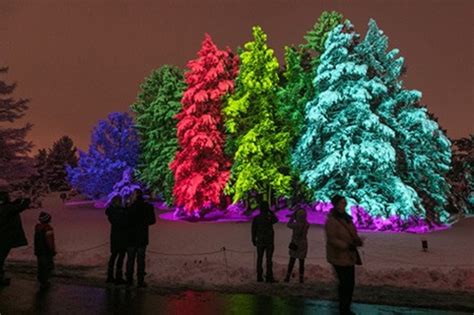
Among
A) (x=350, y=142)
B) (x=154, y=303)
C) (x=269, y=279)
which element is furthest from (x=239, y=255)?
(x=350, y=142)

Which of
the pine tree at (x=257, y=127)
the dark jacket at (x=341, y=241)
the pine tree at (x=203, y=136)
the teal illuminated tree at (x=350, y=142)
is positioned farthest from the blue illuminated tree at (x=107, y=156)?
the dark jacket at (x=341, y=241)

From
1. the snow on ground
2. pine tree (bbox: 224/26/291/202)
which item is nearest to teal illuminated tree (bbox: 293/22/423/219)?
the snow on ground

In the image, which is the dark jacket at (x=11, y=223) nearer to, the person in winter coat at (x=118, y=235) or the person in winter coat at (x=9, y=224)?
the person in winter coat at (x=9, y=224)

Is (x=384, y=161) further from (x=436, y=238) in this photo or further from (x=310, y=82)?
(x=310, y=82)

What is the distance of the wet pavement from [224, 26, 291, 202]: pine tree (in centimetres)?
2198

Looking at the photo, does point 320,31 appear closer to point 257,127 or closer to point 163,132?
point 257,127

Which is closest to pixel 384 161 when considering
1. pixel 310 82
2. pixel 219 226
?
pixel 310 82

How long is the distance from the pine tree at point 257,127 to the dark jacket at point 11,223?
70.8 feet

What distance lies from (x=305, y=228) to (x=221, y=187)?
71.1 ft

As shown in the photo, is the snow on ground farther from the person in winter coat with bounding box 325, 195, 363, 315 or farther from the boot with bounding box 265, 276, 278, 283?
the person in winter coat with bounding box 325, 195, 363, 315

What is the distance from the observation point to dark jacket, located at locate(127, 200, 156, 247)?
9891 mm

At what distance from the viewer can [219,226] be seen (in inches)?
1172

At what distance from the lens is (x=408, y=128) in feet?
93.6

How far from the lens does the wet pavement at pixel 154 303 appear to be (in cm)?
784
